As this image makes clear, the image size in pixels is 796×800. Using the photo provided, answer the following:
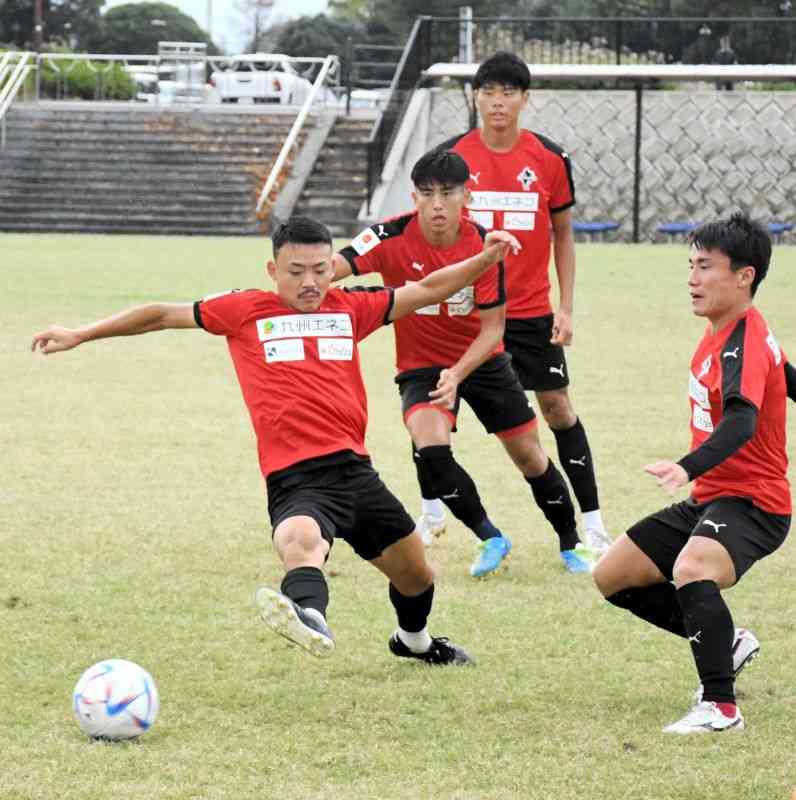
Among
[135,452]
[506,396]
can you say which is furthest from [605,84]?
[506,396]

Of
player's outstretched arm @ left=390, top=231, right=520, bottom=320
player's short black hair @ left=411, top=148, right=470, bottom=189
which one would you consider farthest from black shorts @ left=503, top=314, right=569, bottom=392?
player's outstretched arm @ left=390, top=231, right=520, bottom=320

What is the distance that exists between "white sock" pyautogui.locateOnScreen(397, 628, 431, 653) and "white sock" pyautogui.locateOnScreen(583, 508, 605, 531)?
6.92ft

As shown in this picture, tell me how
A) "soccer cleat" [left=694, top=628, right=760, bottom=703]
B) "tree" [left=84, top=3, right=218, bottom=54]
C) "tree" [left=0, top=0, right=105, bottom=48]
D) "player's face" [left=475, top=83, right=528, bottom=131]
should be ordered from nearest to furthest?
"soccer cleat" [left=694, top=628, right=760, bottom=703], "player's face" [left=475, top=83, right=528, bottom=131], "tree" [left=84, top=3, right=218, bottom=54], "tree" [left=0, top=0, right=105, bottom=48]

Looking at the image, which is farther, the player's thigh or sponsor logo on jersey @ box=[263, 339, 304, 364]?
sponsor logo on jersey @ box=[263, 339, 304, 364]

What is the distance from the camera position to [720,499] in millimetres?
5098

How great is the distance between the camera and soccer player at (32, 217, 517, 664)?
5.36 metres

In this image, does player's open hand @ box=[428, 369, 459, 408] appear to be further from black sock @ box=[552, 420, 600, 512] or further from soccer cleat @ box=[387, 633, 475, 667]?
black sock @ box=[552, 420, 600, 512]

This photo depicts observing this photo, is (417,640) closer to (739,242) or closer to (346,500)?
(346,500)

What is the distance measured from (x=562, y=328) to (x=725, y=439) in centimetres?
292

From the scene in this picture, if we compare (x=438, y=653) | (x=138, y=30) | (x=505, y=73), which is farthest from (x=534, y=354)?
(x=138, y=30)

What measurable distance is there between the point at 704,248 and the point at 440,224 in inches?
74.7

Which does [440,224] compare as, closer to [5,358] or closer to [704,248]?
[704,248]

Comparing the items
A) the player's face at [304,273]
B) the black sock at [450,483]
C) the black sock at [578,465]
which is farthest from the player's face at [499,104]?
the player's face at [304,273]

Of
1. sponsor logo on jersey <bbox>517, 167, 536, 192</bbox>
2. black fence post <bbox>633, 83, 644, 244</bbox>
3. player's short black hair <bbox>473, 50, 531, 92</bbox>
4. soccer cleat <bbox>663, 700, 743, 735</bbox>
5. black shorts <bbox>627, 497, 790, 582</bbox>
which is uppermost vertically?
player's short black hair <bbox>473, 50, 531, 92</bbox>
